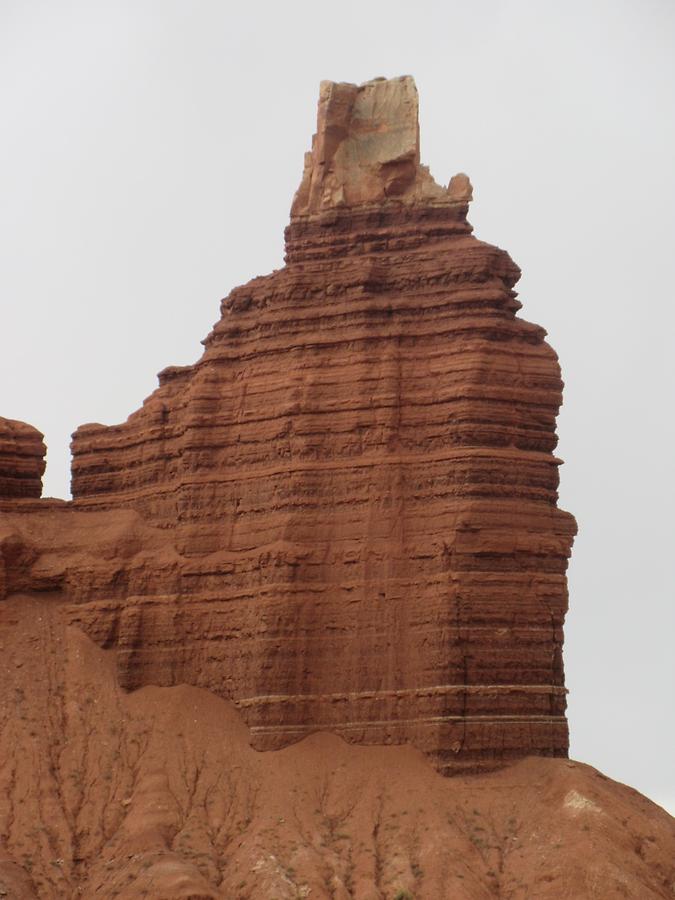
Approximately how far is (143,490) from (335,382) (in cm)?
1055

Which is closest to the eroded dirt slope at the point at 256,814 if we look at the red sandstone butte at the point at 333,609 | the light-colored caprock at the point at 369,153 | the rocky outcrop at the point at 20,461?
the red sandstone butte at the point at 333,609

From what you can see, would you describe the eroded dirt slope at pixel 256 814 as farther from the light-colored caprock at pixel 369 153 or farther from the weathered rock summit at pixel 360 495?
the light-colored caprock at pixel 369 153

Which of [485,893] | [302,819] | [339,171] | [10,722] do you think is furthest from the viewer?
[339,171]

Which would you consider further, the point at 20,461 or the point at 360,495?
the point at 20,461

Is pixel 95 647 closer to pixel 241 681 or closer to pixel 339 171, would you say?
pixel 241 681

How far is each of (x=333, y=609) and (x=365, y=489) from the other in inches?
181

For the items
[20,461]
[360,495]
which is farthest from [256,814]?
[20,461]

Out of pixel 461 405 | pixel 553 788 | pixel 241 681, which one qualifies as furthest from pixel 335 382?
pixel 553 788

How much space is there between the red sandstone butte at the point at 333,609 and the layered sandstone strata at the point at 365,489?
105mm

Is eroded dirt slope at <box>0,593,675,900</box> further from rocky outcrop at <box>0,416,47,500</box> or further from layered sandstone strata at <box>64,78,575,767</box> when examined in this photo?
rocky outcrop at <box>0,416,47,500</box>

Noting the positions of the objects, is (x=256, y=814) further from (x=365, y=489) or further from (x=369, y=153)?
(x=369, y=153)

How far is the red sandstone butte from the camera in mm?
88188

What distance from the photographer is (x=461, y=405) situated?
314 feet

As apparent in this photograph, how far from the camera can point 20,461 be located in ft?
358
